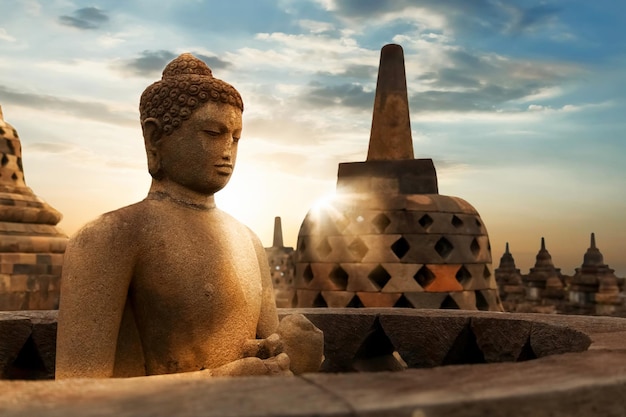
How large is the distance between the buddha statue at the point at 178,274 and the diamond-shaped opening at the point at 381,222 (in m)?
2.46

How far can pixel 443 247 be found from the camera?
5.41m

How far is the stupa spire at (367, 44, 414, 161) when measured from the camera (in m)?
6.02

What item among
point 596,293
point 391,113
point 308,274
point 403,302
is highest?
point 391,113

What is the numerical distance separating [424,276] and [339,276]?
684 mm

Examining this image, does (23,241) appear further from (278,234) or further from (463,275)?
(278,234)

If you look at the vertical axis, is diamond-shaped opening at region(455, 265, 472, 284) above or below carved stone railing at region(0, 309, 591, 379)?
above

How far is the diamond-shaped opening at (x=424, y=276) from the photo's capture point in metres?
5.29

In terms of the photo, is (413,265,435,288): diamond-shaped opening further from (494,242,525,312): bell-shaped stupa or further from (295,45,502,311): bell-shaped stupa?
(494,242,525,312): bell-shaped stupa

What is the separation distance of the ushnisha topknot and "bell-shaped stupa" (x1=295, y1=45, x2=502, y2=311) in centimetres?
263

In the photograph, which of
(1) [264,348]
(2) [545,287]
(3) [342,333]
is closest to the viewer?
(1) [264,348]

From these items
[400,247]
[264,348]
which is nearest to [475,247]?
[400,247]

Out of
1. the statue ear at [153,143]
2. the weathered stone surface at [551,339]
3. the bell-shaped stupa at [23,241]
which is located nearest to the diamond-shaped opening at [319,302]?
the weathered stone surface at [551,339]

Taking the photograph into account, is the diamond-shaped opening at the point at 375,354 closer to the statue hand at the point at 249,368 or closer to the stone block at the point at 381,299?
the stone block at the point at 381,299

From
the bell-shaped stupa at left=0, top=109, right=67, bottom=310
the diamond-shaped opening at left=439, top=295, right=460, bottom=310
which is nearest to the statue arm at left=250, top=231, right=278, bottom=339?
the diamond-shaped opening at left=439, top=295, right=460, bottom=310
